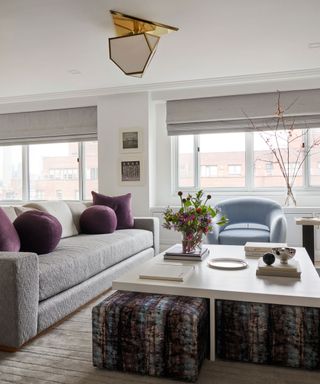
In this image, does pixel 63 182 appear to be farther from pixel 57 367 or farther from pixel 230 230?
Answer: pixel 57 367

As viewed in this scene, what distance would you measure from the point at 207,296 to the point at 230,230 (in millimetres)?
2346

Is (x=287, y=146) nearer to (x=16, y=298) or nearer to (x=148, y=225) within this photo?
(x=148, y=225)

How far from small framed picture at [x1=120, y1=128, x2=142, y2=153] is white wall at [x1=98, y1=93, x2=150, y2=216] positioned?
0.17ft

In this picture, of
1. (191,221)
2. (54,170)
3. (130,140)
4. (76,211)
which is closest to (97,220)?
(76,211)

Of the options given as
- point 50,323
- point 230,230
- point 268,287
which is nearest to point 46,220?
point 50,323

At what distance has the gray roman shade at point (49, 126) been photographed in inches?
220

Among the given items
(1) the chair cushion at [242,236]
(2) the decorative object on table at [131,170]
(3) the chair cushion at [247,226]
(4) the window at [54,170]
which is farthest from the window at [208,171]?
(4) the window at [54,170]

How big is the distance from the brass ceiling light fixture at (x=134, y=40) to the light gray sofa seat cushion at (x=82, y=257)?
5.25ft

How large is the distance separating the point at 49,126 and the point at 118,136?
1331 mm

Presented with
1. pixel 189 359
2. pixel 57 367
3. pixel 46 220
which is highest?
pixel 46 220

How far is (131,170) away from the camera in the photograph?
5152 mm

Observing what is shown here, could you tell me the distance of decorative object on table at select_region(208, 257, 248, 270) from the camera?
7.36 feet

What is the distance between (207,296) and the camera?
5.94 ft

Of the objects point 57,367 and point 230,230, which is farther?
point 230,230
